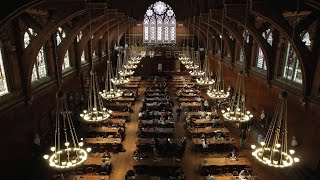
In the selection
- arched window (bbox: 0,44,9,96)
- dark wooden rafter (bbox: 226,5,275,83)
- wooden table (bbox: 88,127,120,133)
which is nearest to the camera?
arched window (bbox: 0,44,9,96)

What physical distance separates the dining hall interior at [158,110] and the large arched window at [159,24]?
1562 cm

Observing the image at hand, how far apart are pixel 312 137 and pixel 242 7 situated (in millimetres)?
5632

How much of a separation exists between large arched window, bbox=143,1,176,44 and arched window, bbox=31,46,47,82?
883 inches

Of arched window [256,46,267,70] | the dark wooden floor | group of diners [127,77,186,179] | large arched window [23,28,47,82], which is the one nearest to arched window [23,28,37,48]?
large arched window [23,28,47,82]

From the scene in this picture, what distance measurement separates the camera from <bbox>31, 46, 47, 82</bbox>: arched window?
1362 centimetres

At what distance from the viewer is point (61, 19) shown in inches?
462

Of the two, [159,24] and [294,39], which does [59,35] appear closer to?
[294,39]

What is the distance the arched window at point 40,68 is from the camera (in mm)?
13617

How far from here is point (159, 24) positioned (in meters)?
36.0

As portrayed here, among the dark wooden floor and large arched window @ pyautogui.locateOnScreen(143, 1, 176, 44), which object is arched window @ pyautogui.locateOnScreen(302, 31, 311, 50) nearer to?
the dark wooden floor

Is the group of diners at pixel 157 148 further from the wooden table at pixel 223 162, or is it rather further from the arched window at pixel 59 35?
the arched window at pixel 59 35

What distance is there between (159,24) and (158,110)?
18.4 m

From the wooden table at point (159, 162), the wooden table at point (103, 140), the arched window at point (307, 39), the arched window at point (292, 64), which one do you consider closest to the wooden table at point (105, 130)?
the wooden table at point (103, 140)

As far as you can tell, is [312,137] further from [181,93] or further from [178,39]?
[178,39]
